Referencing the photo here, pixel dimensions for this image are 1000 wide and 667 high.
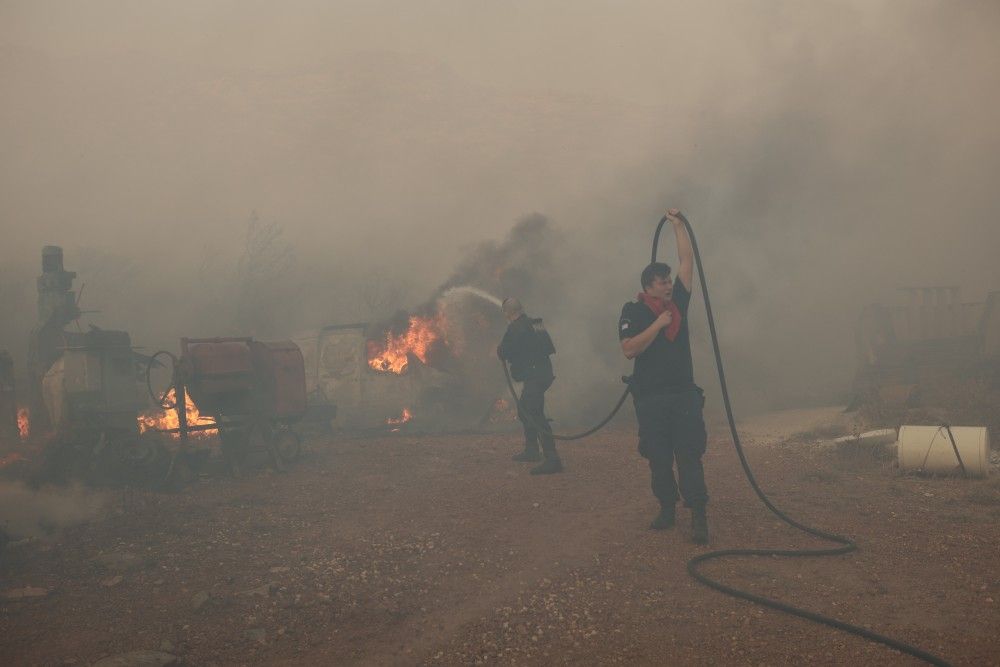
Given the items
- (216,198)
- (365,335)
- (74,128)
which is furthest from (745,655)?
(74,128)

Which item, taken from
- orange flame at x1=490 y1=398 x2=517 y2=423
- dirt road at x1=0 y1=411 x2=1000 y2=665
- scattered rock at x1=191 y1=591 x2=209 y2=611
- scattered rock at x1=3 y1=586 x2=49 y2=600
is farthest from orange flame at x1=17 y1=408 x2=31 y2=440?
scattered rock at x1=191 y1=591 x2=209 y2=611

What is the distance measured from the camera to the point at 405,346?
17.0m

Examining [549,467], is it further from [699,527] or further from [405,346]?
[405,346]

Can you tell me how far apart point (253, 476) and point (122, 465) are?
5.92 feet

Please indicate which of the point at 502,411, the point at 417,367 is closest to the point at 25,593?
the point at 417,367

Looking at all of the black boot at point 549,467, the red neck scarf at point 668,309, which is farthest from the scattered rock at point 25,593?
the black boot at point 549,467

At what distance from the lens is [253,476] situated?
36.4 ft

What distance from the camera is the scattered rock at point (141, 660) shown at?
419 centimetres

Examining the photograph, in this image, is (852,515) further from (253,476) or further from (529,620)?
(253,476)

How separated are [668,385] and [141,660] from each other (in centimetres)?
435

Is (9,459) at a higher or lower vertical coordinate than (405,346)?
lower

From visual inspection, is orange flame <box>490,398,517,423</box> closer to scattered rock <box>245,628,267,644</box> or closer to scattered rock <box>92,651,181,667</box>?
scattered rock <box>245,628,267,644</box>

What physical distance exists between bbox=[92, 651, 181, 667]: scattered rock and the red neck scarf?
4351mm

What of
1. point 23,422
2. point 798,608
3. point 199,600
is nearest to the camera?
point 798,608
